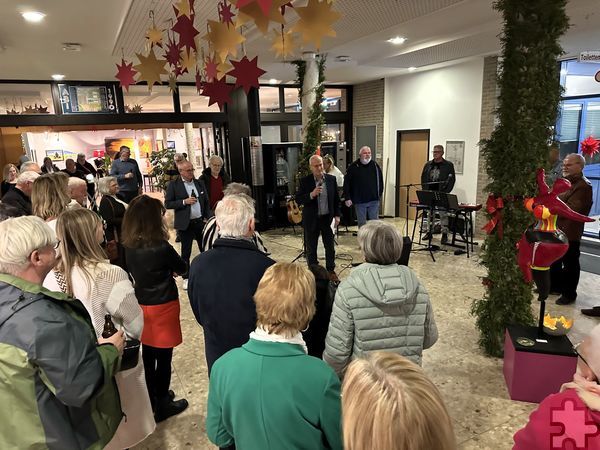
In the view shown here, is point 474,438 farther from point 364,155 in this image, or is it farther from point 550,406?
point 364,155

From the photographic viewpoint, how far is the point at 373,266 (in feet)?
6.63

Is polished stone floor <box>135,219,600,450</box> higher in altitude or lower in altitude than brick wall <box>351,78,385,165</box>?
lower

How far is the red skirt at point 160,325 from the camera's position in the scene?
2555 mm

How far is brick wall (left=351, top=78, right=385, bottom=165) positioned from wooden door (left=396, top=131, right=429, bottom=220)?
61 cm

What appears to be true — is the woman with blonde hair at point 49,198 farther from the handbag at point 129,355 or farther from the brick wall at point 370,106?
the brick wall at point 370,106

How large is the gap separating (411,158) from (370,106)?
6.03ft

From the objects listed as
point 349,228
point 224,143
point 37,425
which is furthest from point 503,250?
point 224,143

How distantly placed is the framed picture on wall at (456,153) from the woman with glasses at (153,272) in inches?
268

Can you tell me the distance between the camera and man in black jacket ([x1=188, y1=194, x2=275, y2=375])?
196 centimetres

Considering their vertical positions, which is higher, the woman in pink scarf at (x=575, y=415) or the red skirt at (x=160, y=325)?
the woman in pink scarf at (x=575, y=415)

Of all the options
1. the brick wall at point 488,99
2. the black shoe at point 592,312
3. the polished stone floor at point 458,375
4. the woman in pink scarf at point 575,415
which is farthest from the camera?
the brick wall at point 488,99

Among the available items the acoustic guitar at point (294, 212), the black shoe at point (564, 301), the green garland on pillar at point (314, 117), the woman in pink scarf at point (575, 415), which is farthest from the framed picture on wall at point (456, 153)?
the woman in pink scarf at point (575, 415)

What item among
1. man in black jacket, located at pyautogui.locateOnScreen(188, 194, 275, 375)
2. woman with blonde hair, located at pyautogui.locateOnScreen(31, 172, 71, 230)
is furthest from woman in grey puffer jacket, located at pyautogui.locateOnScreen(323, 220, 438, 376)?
woman with blonde hair, located at pyautogui.locateOnScreen(31, 172, 71, 230)

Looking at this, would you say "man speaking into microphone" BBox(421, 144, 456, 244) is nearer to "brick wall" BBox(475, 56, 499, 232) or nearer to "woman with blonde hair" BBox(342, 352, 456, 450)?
"brick wall" BBox(475, 56, 499, 232)
